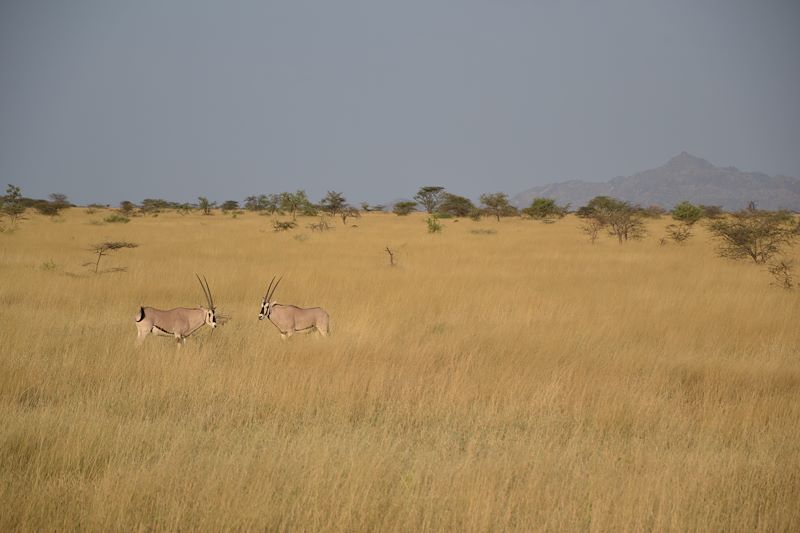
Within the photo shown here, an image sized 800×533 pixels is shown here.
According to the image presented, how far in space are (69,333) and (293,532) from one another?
258 inches

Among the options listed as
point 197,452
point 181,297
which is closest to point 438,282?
point 181,297

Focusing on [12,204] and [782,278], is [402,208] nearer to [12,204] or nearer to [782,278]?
[12,204]

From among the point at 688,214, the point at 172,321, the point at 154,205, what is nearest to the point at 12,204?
the point at 154,205

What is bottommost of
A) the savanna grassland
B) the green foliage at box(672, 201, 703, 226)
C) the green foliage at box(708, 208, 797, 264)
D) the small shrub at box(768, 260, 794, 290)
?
the savanna grassland

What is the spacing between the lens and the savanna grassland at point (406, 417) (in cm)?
321

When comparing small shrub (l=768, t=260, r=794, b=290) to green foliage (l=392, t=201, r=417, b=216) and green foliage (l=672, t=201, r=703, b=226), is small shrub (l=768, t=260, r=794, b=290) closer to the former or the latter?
green foliage (l=672, t=201, r=703, b=226)

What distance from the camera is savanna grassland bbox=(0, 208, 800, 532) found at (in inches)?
127

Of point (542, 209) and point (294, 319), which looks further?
point (542, 209)

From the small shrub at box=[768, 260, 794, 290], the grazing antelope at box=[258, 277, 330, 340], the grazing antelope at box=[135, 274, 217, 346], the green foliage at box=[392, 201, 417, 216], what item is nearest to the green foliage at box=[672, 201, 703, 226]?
the small shrub at box=[768, 260, 794, 290]

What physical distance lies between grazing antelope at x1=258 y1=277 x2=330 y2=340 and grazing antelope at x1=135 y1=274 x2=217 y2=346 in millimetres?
777

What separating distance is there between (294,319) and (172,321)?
5.45 ft

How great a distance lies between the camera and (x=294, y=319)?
706 centimetres

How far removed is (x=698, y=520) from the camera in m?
3.17

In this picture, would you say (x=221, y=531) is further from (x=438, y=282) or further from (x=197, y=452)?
(x=438, y=282)
